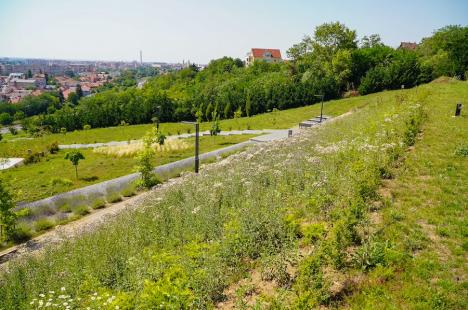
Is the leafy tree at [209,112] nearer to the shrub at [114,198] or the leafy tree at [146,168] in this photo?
the leafy tree at [146,168]

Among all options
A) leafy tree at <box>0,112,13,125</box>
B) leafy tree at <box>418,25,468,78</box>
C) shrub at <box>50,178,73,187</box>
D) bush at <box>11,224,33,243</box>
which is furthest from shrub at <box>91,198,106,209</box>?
leafy tree at <box>0,112,13,125</box>

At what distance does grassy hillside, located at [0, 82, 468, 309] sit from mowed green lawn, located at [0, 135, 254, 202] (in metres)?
13.5

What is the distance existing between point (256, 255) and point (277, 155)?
8.04 meters

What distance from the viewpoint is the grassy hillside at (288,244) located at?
6047mm

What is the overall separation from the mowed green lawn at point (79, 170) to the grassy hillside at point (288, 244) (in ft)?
44.4

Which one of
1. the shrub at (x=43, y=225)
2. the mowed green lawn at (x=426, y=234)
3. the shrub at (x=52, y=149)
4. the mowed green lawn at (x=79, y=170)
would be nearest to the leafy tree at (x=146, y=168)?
the mowed green lawn at (x=79, y=170)

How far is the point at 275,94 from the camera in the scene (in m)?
58.3

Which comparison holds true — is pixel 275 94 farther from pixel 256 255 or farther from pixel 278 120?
pixel 256 255

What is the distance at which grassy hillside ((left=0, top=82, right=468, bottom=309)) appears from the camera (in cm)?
605

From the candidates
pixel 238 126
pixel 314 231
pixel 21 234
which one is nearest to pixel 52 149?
pixel 238 126

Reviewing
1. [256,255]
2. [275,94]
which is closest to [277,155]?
[256,255]

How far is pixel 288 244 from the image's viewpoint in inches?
304

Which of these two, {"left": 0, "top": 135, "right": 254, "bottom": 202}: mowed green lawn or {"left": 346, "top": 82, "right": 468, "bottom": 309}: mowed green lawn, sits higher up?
{"left": 346, "top": 82, "right": 468, "bottom": 309}: mowed green lawn

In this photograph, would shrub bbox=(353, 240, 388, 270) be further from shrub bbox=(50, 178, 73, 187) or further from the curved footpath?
shrub bbox=(50, 178, 73, 187)
